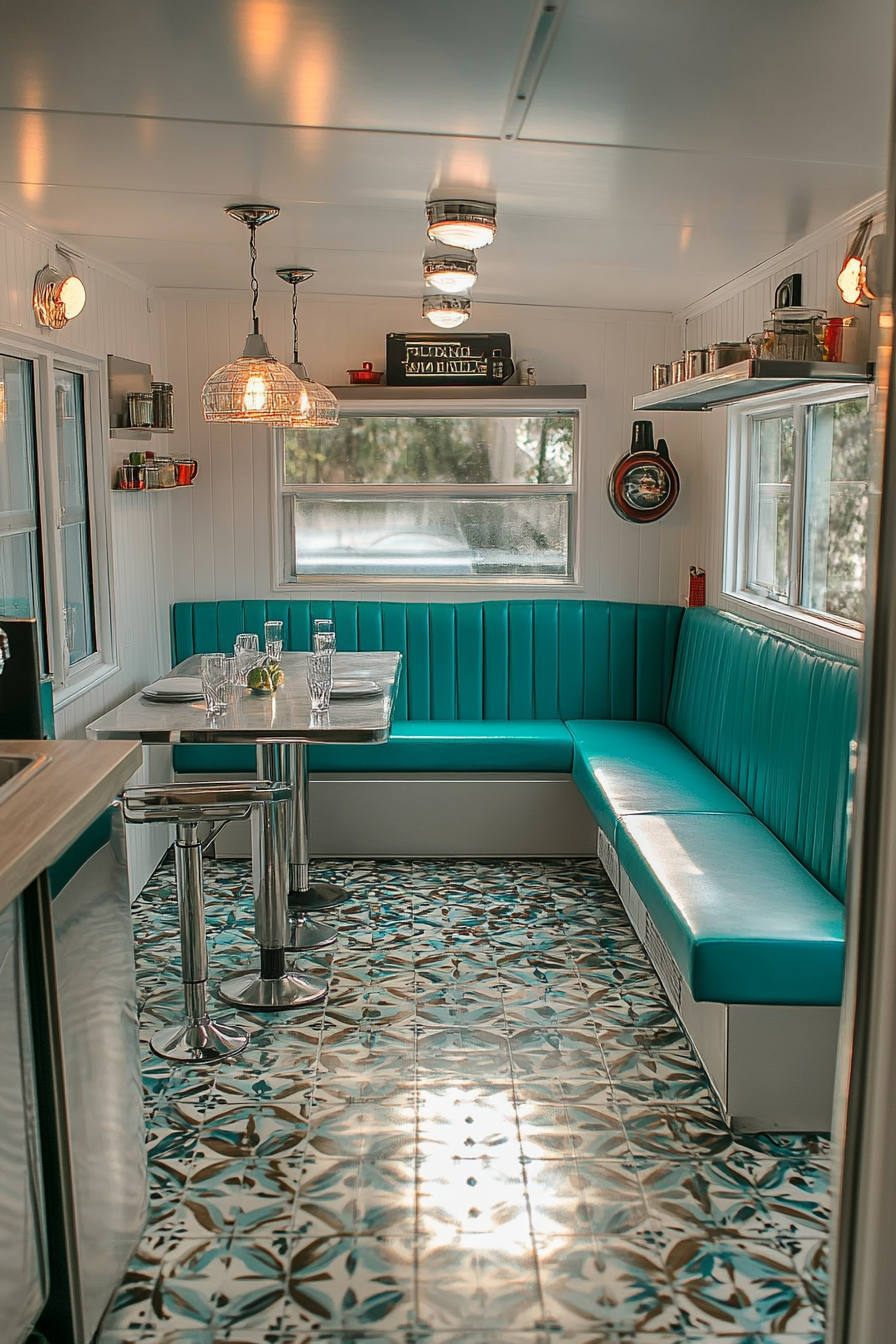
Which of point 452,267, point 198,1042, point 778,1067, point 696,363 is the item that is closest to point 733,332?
point 696,363

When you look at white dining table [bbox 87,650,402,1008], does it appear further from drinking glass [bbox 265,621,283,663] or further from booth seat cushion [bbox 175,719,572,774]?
booth seat cushion [bbox 175,719,572,774]

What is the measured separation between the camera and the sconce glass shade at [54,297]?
400 cm

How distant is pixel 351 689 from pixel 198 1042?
1275 mm

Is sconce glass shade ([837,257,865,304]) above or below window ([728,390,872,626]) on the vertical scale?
above

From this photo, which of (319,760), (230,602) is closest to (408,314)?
(230,602)

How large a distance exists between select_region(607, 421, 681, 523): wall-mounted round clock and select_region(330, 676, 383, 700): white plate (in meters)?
2.04

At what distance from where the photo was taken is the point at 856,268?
3402mm

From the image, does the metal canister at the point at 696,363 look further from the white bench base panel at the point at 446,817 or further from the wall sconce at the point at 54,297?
the wall sconce at the point at 54,297

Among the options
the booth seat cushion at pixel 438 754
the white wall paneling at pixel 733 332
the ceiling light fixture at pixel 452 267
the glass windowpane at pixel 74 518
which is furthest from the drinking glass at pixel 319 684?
the white wall paneling at pixel 733 332

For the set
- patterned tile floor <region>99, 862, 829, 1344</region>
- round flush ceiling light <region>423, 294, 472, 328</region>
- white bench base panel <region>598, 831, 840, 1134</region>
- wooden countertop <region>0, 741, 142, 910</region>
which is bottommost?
patterned tile floor <region>99, 862, 829, 1344</region>

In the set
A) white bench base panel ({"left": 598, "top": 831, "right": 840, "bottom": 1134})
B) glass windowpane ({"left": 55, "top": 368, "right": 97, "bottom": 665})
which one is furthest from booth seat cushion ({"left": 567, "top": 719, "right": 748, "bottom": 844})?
glass windowpane ({"left": 55, "top": 368, "right": 97, "bottom": 665})

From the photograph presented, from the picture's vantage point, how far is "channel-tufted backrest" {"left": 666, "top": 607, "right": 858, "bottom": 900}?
352 centimetres

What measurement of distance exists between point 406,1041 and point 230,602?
9.26 feet

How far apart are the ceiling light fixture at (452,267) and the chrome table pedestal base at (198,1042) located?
2.47 m
